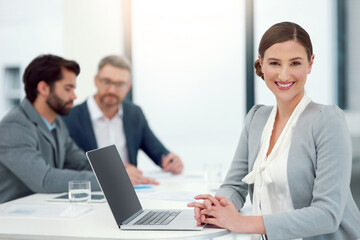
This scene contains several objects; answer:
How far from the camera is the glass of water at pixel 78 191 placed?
2203 millimetres

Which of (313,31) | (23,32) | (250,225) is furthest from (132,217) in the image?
(23,32)

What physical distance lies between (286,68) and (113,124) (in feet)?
7.73

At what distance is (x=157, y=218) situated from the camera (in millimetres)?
1904

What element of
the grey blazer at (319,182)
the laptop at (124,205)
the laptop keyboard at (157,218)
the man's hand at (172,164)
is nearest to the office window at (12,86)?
the man's hand at (172,164)

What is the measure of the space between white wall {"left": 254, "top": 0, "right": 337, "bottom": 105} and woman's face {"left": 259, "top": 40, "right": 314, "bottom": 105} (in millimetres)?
3558

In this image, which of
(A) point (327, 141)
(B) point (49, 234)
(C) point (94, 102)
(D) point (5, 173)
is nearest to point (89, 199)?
(B) point (49, 234)

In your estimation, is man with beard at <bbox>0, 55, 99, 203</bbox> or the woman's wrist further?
man with beard at <bbox>0, 55, 99, 203</bbox>

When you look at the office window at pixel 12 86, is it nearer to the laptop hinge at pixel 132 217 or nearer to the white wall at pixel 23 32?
the white wall at pixel 23 32

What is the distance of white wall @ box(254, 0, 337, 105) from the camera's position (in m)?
5.57

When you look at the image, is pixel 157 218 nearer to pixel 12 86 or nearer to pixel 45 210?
pixel 45 210

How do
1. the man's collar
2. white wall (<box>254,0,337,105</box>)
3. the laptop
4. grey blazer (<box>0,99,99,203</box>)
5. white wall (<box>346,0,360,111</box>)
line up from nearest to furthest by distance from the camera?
the laptop → grey blazer (<box>0,99,99,203</box>) → the man's collar → white wall (<box>254,0,337,105</box>) → white wall (<box>346,0,360,111</box>)

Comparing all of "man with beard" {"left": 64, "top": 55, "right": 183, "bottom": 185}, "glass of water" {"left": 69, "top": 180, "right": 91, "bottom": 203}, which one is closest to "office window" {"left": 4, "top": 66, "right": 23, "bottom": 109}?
"man with beard" {"left": 64, "top": 55, "right": 183, "bottom": 185}

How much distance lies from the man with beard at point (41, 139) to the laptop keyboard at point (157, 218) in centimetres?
72

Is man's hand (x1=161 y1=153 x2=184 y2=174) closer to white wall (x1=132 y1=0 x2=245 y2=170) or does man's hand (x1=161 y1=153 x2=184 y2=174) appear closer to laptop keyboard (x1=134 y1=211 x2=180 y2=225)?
laptop keyboard (x1=134 y1=211 x2=180 y2=225)
